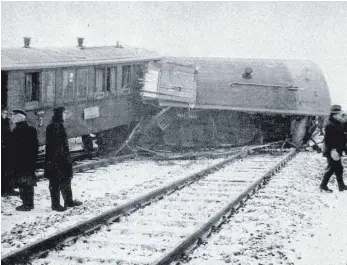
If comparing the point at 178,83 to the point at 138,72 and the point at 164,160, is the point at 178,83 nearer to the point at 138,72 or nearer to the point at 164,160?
the point at 138,72

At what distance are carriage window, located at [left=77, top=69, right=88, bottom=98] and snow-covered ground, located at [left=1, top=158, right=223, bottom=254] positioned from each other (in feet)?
6.13

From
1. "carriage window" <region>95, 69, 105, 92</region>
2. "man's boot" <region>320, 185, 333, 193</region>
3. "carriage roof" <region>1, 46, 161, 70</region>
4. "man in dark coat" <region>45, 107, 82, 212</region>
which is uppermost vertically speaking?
"carriage roof" <region>1, 46, 161, 70</region>

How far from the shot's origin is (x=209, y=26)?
36344 millimetres

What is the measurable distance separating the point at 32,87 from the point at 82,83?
7.20ft

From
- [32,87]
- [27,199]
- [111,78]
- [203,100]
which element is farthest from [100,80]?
[27,199]

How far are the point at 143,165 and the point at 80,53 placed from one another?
3.15 meters

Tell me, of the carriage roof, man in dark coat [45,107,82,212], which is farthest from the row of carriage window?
man in dark coat [45,107,82,212]

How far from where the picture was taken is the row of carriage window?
11970mm

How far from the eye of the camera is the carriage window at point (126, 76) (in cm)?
1639

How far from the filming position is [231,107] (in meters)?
17.5

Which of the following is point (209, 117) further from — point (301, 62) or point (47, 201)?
point (47, 201)

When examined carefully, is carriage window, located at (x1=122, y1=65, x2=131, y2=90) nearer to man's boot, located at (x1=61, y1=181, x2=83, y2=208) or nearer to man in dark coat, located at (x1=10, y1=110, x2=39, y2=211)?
man's boot, located at (x1=61, y1=181, x2=83, y2=208)

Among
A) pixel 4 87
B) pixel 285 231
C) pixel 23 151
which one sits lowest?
pixel 285 231

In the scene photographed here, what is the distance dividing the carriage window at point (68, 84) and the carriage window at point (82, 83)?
264 millimetres
